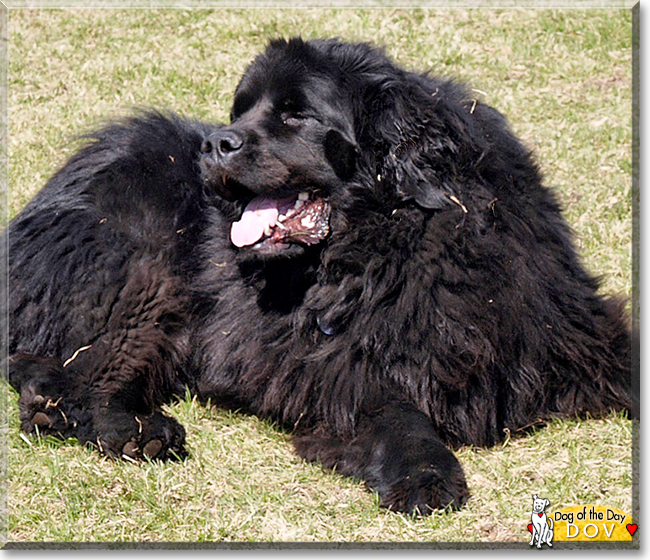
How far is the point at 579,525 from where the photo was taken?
352 cm

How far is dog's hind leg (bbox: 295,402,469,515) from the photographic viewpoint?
3652mm

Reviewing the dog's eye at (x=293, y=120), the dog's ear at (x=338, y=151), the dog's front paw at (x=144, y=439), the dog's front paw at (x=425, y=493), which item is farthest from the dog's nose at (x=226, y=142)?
the dog's front paw at (x=425, y=493)

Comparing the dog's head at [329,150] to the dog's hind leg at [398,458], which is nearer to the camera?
the dog's hind leg at [398,458]

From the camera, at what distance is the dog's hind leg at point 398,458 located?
12.0ft

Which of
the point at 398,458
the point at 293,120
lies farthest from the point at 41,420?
the point at 293,120

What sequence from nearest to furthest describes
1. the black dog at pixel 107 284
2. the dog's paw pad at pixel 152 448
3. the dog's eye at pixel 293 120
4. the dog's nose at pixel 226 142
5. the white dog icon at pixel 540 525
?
the white dog icon at pixel 540 525 → the dog's paw pad at pixel 152 448 → the dog's nose at pixel 226 142 → the dog's eye at pixel 293 120 → the black dog at pixel 107 284

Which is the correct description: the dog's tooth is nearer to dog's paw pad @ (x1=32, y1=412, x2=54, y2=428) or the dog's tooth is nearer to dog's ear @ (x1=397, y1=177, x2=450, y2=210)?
dog's ear @ (x1=397, y1=177, x2=450, y2=210)

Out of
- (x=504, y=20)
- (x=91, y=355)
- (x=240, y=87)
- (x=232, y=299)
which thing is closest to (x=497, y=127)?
(x=240, y=87)

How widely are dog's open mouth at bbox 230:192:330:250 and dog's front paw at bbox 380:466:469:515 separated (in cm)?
122

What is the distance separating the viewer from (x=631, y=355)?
4.57m

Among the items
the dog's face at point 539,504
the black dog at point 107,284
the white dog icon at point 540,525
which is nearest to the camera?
the white dog icon at point 540,525

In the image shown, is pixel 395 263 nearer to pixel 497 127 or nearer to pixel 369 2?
pixel 497 127

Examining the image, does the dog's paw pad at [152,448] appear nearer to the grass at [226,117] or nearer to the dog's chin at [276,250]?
the grass at [226,117]

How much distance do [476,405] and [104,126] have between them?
2951 millimetres
